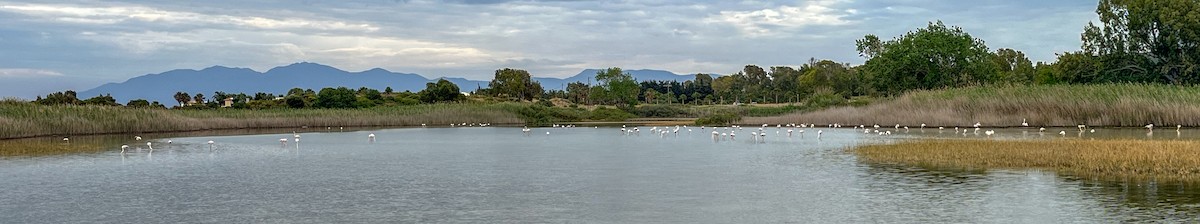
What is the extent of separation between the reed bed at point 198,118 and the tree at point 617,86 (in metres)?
38.8

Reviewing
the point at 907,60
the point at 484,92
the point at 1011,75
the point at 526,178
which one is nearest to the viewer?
the point at 526,178

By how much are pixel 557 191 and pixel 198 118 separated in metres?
50.9

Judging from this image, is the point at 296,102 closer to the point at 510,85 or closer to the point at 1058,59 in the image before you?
the point at 510,85

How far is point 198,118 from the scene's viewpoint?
68.6 metres

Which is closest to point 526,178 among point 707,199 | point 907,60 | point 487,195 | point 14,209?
point 487,195

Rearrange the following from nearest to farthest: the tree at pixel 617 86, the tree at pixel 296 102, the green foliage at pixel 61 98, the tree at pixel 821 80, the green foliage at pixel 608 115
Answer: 1. the green foliage at pixel 61 98
2. the green foliage at pixel 608 115
3. the tree at pixel 296 102
4. the tree at pixel 617 86
5. the tree at pixel 821 80

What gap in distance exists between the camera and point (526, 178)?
2716 cm

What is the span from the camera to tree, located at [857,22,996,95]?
8575cm

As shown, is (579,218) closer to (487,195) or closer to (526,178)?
(487,195)

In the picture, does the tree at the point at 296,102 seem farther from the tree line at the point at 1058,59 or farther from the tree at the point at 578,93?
the tree at the point at 578,93

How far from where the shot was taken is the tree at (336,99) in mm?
98812

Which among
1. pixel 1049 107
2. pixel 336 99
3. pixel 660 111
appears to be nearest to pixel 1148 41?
pixel 1049 107

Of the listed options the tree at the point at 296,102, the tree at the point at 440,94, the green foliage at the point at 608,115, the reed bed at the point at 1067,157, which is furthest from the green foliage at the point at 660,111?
the reed bed at the point at 1067,157

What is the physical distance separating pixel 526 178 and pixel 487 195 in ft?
13.8
